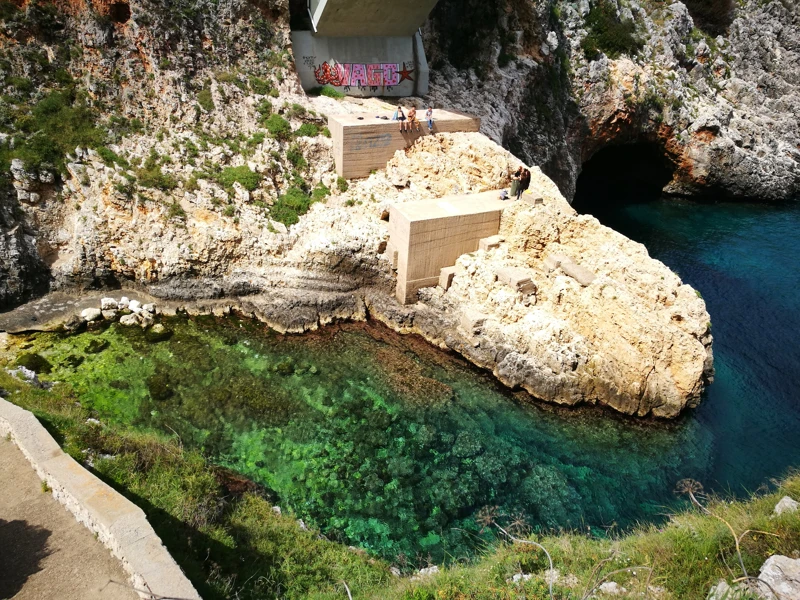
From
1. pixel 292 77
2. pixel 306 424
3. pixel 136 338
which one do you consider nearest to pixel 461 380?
pixel 306 424

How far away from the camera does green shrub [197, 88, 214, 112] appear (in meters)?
22.8

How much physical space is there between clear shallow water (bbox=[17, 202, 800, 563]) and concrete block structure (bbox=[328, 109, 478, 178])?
7.62m

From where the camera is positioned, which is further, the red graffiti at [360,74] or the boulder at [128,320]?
the red graffiti at [360,74]

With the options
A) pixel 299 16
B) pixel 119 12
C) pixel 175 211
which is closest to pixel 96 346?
pixel 175 211

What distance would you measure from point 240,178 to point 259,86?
198 inches

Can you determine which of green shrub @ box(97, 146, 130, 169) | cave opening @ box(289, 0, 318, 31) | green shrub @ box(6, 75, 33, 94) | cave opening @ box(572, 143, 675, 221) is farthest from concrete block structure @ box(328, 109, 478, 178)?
cave opening @ box(572, 143, 675, 221)

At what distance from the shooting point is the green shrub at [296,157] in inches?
915

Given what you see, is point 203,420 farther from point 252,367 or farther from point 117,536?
point 117,536

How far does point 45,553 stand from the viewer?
802 cm

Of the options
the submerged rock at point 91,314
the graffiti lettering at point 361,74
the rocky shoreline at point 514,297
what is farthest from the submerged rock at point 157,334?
the graffiti lettering at point 361,74

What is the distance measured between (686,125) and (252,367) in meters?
34.1

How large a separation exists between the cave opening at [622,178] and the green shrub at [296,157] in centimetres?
2165

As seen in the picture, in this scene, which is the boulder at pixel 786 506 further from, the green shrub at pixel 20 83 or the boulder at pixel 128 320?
the green shrub at pixel 20 83

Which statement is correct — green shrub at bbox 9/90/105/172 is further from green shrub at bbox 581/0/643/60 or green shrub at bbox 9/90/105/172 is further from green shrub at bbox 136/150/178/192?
green shrub at bbox 581/0/643/60
